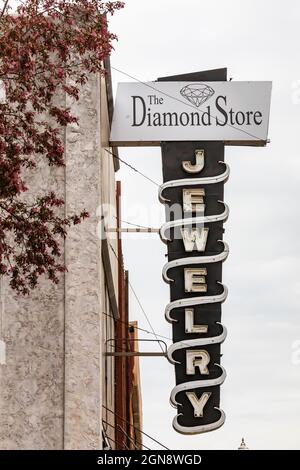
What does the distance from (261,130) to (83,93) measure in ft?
14.1

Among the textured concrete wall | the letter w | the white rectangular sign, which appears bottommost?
the textured concrete wall

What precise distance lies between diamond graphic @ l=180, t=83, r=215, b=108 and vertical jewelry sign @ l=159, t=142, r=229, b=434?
0.96 metres

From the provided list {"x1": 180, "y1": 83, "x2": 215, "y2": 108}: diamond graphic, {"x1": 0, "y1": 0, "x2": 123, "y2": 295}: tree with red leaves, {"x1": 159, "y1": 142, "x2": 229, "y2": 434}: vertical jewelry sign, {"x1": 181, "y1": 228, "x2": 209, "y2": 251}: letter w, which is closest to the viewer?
{"x1": 0, "y1": 0, "x2": 123, "y2": 295}: tree with red leaves

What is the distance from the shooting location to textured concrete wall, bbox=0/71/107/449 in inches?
708

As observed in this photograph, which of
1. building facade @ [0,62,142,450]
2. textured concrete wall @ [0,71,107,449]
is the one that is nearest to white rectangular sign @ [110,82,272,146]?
building facade @ [0,62,142,450]

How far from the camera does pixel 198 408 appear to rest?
20.2 m

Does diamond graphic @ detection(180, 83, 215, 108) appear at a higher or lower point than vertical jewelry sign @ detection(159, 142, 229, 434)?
higher

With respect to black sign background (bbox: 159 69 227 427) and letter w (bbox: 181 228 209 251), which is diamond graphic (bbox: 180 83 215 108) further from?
letter w (bbox: 181 228 209 251)

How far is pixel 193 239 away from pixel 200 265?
529 mm

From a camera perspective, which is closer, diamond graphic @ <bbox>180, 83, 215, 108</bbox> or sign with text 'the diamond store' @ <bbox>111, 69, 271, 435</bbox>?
sign with text 'the diamond store' @ <bbox>111, 69, 271, 435</bbox>
